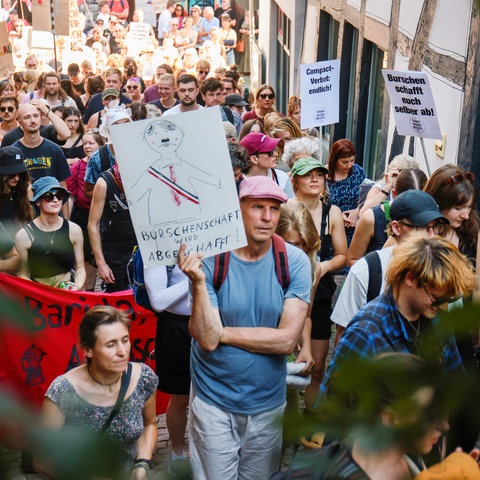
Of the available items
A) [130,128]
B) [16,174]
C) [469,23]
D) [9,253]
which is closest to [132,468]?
[9,253]

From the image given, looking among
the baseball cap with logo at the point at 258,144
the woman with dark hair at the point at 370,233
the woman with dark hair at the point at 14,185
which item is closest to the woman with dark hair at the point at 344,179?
the baseball cap with logo at the point at 258,144

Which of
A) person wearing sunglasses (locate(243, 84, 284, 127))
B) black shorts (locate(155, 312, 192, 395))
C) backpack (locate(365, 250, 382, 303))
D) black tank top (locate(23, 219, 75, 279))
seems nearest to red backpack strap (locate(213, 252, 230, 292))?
backpack (locate(365, 250, 382, 303))

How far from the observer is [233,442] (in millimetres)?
3842

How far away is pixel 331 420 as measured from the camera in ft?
3.21

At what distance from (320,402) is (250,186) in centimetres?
284

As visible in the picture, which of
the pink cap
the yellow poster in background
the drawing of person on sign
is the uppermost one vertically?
the drawing of person on sign

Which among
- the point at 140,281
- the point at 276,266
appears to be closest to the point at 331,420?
the point at 276,266

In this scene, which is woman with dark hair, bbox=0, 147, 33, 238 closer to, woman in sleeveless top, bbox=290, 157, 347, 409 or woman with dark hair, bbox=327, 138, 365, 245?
woman in sleeveless top, bbox=290, 157, 347, 409

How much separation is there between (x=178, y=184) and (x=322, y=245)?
6.84ft

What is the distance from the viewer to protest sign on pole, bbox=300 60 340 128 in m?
9.05

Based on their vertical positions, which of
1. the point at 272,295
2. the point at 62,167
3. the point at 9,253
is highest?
the point at 9,253

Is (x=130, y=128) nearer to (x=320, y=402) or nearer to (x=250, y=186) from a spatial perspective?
(x=250, y=186)

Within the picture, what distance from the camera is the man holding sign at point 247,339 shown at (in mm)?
3674

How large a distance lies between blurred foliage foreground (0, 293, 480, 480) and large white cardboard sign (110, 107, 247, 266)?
8.27ft
